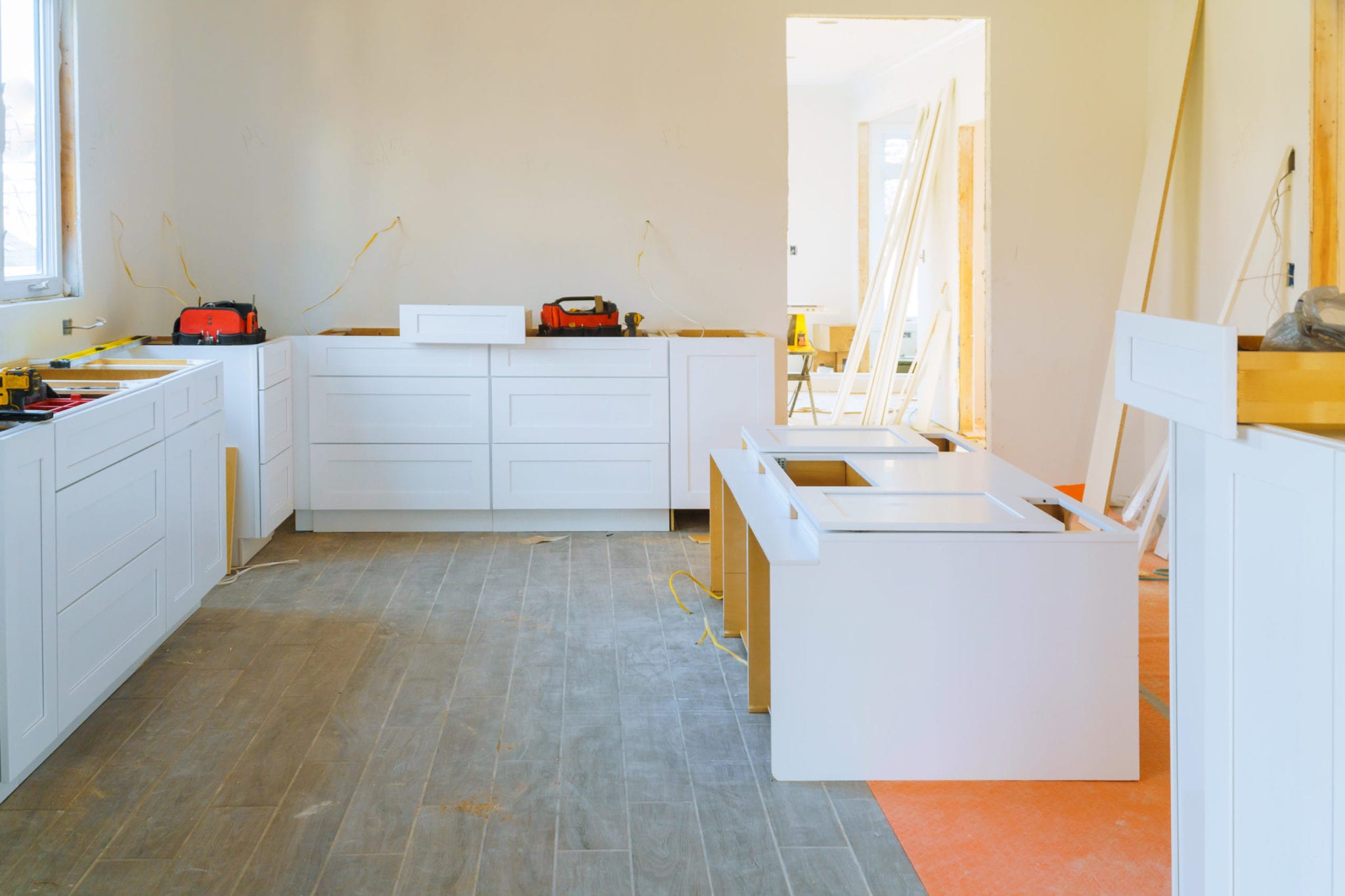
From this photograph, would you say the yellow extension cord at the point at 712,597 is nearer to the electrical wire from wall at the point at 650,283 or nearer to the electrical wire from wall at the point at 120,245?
the electrical wire from wall at the point at 650,283

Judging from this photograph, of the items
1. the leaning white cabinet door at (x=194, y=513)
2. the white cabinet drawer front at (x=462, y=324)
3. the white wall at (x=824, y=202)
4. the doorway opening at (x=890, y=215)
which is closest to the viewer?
the leaning white cabinet door at (x=194, y=513)

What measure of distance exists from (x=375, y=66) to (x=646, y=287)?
66.4 inches

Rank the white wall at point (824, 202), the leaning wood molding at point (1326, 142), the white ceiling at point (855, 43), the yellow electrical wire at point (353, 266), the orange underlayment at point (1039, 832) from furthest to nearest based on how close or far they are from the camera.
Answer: the white wall at point (824, 202), the white ceiling at point (855, 43), the yellow electrical wire at point (353, 266), the leaning wood molding at point (1326, 142), the orange underlayment at point (1039, 832)

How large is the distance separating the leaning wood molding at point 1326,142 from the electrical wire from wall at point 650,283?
271 centimetres

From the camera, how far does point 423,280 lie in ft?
19.7

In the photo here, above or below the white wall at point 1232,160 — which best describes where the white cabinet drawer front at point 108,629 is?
below

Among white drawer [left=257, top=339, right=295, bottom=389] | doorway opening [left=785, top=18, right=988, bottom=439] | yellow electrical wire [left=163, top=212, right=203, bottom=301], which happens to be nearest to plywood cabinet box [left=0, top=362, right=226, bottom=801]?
white drawer [left=257, top=339, right=295, bottom=389]

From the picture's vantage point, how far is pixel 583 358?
18.1 feet

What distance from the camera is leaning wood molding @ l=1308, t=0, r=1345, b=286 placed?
14.4ft

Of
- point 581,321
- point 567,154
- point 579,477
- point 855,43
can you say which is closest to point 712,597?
point 579,477

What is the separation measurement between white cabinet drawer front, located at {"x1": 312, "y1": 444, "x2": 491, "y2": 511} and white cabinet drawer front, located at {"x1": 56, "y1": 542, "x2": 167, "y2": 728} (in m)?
1.87

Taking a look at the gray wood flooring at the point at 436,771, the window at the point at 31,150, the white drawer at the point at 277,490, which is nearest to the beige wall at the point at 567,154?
the white drawer at the point at 277,490

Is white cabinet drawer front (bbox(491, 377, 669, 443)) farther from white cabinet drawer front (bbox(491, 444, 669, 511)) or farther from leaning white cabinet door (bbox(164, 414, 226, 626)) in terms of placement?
leaning white cabinet door (bbox(164, 414, 226, 626))

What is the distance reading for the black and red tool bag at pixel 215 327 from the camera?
495 centimetres
